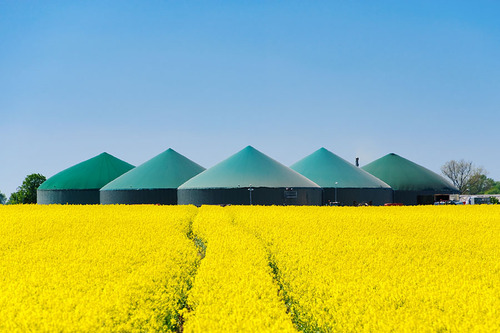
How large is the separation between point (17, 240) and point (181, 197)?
166 feet

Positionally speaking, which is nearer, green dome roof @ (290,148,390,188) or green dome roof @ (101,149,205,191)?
green dome roof @ (101,149,205,191)

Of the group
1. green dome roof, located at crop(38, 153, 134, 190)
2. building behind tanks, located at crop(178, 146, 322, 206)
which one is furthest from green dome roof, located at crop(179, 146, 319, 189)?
green dome roof, located at crop(38, 153, 134, 190)

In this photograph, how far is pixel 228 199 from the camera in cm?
6419

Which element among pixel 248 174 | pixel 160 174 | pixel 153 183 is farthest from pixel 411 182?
pixel 153 183

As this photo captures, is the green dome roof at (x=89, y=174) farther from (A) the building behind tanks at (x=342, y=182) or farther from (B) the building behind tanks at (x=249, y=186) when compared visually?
(A) the building behind tanks at (x=342, y=182)

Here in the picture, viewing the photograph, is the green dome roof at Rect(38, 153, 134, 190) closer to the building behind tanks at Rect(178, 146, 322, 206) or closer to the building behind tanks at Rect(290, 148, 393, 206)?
the building behind tanks at Rect(178, 146, 322, 206)

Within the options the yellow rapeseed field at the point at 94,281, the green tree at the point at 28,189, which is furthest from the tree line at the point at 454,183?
the yellow rapeseed field at the point at 94,281

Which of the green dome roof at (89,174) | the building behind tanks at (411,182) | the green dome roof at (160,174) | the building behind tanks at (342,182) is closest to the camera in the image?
the building behind tanks at (342,182)

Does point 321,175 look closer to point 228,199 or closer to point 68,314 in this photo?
point 228,199

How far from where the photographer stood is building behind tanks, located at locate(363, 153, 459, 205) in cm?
9344

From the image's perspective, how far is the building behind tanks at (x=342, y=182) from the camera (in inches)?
2968

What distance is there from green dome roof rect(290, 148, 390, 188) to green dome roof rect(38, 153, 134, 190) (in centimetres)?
3758

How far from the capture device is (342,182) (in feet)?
252

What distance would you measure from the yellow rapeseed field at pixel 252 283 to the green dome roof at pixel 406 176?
77.1m
